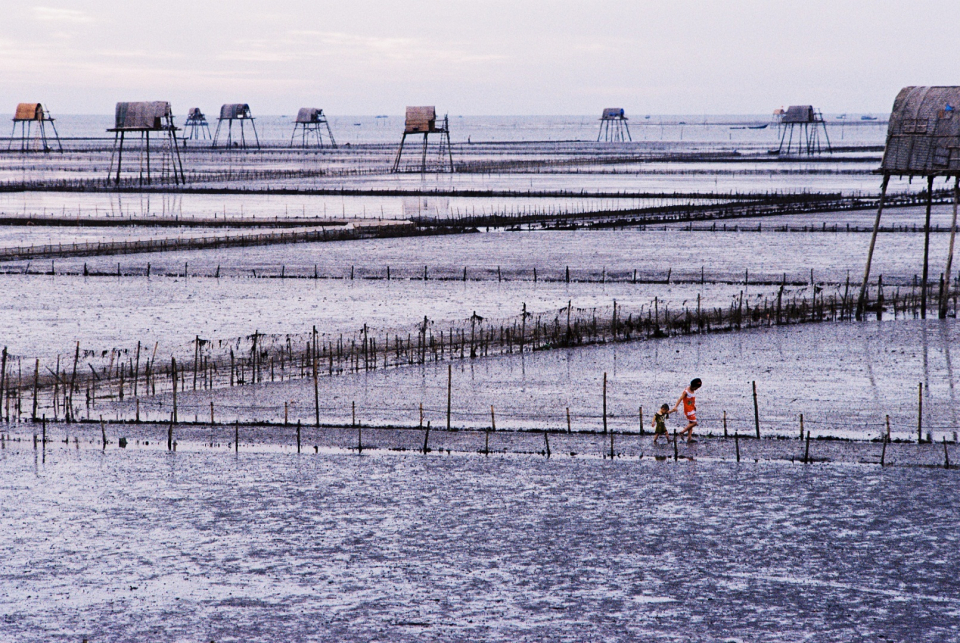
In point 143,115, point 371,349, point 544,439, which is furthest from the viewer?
point 143,115

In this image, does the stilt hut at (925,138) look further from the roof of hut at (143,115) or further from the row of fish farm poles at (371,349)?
the roof of hut at (143,115)

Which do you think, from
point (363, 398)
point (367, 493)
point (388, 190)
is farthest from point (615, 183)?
point (367, 493)

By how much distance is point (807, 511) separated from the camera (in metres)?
24.8

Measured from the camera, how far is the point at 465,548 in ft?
75.2

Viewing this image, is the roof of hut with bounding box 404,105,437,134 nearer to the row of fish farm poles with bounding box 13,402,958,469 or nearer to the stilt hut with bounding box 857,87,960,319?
the stilt hut with bounding box 857,87,960,319

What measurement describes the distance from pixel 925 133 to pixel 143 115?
345ft

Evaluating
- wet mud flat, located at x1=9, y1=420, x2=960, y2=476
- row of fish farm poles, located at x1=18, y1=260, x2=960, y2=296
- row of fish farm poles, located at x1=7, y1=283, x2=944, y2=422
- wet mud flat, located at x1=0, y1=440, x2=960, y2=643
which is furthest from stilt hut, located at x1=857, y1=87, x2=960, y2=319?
wet mud flat, located at x1=0, y1=440, x2=960, y2=643

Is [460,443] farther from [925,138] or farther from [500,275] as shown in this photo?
[500,275]

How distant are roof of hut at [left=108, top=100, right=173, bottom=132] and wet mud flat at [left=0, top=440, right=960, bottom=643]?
359 feet

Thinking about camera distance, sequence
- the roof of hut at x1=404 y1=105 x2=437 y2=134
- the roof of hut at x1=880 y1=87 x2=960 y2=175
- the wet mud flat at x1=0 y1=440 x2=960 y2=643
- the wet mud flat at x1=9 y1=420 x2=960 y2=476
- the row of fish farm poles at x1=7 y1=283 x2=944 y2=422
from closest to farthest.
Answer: the wet mud flat at x1=0 y1=440 x2=960 y2=643
the wet mud flat at x1=9 y1=420 x2=960 y2=476
the row of fish farm poles at x1=7 y1=283 x2=944 y2=422
the roof of hut at x1=880 y1=87 x2=960 y2=175
the roof of hut at x1=404 y1=105 x2=437 y2=134

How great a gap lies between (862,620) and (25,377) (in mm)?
26630

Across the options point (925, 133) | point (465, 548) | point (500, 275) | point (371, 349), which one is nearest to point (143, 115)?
point (500, 275)

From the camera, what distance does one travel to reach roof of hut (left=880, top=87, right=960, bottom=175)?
1821 inches

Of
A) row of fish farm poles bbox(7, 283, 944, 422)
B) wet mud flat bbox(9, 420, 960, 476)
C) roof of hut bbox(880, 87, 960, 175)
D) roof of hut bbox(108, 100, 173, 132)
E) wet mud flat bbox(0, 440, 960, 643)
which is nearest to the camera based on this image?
wet mud flat bbox(0, 440, 960, 643)
